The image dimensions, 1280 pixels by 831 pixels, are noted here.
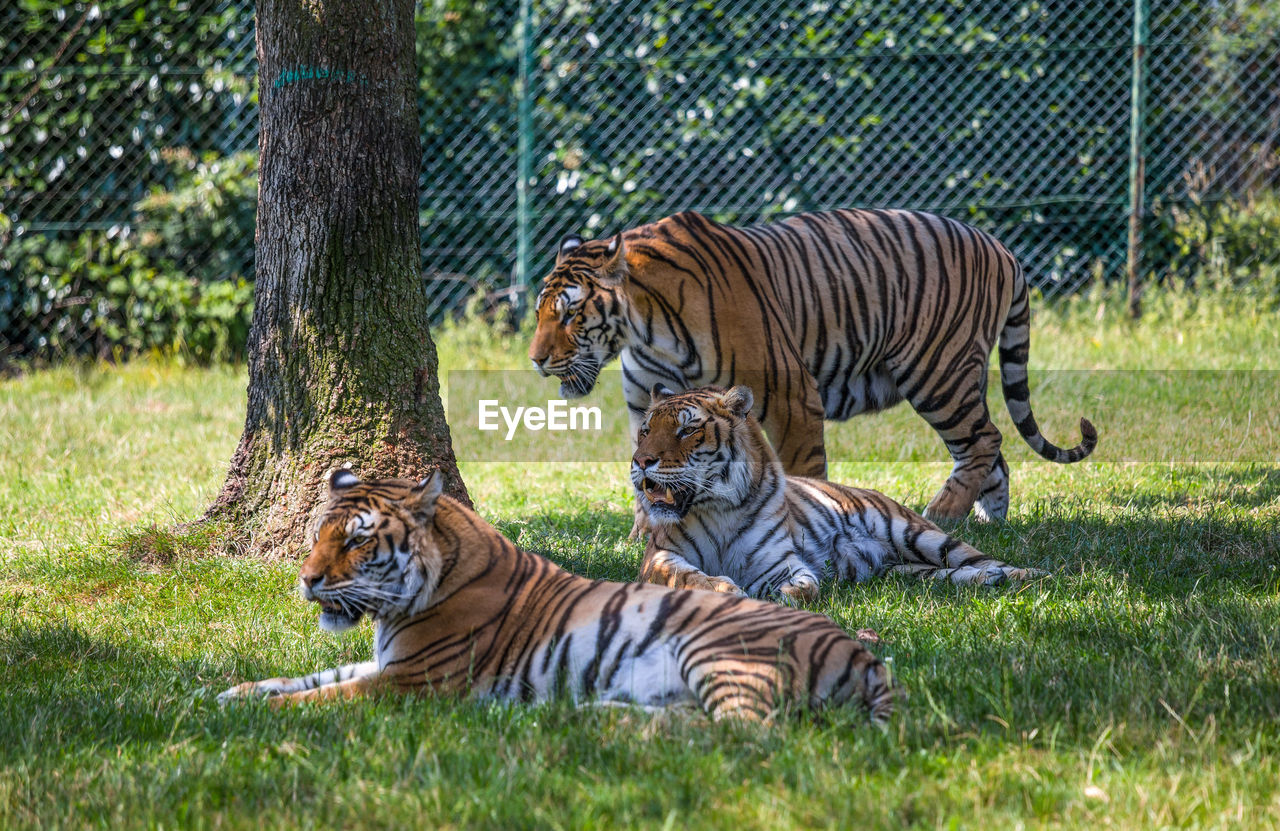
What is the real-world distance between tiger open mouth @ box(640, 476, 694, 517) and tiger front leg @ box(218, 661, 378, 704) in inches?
47.2

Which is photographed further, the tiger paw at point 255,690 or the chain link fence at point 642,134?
the chain link fence at point 642,134

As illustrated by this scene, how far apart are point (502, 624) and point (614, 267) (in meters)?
2.38

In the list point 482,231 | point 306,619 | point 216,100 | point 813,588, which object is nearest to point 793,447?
point 813,588

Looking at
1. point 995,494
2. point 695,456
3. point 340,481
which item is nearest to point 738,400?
point 695,456

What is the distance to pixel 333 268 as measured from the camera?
5.12 meters

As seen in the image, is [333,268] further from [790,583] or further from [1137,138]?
→ [1137,138]

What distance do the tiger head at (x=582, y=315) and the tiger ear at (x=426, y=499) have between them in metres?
2.12

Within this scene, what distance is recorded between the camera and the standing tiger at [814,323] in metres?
5.53

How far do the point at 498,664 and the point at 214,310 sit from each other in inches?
314

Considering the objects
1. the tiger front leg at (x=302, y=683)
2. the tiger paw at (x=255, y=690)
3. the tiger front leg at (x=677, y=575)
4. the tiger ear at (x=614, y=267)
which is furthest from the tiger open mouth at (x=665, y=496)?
the tiger paw at (x=255, y=690)

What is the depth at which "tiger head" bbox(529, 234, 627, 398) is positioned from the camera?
217 inches

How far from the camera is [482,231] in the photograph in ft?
35.8

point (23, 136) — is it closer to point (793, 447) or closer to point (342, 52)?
point (342, 52)

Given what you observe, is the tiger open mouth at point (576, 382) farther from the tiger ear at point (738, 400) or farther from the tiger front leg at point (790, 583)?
the tiger front leg at point (790, 583)
